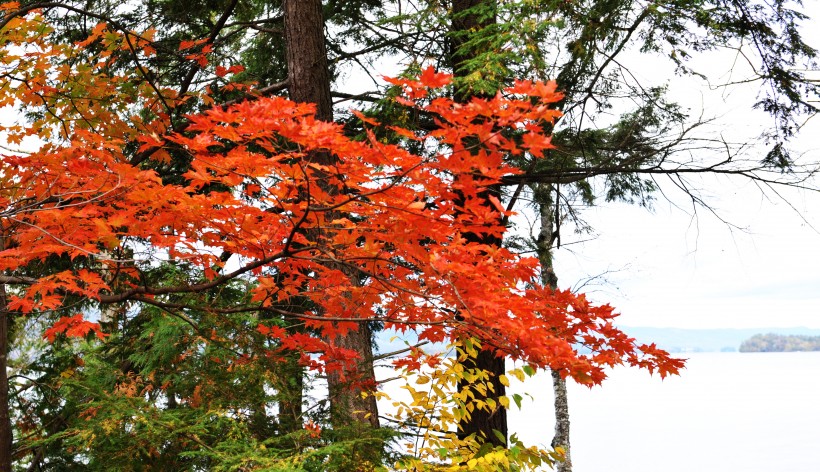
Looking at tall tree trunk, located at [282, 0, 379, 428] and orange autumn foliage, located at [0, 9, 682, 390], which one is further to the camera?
tall tree trunk, located at [282, 0, 379, 428]

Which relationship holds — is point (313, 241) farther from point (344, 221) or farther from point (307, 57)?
point (307, 57)

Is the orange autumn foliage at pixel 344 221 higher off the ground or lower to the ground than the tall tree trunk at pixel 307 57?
lower

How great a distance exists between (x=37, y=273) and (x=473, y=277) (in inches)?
233

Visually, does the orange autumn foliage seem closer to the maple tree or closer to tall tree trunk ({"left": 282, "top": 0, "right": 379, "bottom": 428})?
the maple tree

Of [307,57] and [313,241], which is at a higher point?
[307,57]

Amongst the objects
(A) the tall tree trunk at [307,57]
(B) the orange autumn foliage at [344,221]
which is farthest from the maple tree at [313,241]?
(A) the tall tree trunk at [307,57]

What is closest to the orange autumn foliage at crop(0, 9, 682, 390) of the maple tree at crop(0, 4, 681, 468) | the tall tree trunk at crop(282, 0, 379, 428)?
the maple tree at crop(0, 4, 681, 468)

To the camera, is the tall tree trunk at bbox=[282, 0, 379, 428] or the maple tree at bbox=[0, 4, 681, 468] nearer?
the maple tree at bbox=[0, 4, 681, 468]

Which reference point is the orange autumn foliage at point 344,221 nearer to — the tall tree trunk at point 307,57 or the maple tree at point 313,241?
the maple tree at point 313,241

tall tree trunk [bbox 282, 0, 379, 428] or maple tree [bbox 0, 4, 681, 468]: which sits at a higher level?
tall tree trunk [bbox 282, 0, 379, 428]

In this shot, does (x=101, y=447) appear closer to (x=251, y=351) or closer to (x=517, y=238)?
(x=251, y=351)

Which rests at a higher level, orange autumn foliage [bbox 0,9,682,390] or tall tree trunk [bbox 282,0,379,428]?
tall tree trunk [bbox 282,0,379,428]

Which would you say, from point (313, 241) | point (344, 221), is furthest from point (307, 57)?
point (344, 221)

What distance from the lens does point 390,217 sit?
360 centimetres
